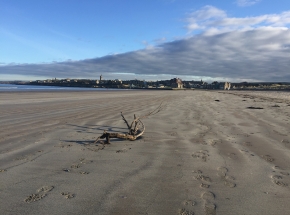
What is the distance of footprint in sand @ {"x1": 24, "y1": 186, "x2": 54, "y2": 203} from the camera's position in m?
2.54

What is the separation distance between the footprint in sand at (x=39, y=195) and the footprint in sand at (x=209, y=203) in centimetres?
161

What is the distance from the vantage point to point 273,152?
4.39 meters

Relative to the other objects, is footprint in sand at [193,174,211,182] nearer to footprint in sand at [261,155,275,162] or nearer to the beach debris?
footprint in sand at [261,155,275,162]

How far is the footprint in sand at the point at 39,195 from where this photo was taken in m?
2.54

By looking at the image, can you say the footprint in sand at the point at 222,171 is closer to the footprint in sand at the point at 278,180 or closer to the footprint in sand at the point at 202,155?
the footprint in sand at the point at 202,155

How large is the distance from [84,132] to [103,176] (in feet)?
10.2

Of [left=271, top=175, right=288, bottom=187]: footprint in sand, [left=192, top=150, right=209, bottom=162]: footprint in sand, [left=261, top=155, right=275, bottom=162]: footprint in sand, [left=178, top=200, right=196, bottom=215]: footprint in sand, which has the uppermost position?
[left=178, top=200, right=196, bottom=215]: footprint in sand

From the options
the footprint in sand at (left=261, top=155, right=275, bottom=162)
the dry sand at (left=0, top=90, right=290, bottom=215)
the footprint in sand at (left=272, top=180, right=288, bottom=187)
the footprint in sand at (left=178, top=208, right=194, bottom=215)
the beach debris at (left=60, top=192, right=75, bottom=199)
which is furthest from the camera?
the footprint in sand at (left=261, top=155, right=275, bottom=162)

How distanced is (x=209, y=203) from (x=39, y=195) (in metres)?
1.70

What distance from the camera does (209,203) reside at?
2.50m

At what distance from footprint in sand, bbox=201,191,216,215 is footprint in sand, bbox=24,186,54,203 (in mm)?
1608

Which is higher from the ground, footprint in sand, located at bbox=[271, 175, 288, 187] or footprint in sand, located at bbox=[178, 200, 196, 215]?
footprint in sand, located at bbox=[178, 200, 196, 215]

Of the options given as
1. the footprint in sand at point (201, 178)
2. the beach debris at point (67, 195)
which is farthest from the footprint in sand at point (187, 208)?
the beach debris at point (67, 195)

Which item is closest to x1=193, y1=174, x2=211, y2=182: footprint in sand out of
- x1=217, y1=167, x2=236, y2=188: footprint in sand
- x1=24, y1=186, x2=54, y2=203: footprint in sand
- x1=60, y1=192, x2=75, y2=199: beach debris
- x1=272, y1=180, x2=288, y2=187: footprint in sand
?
x1=217, y1=167, x2=236, y2=188: footprint in sand
